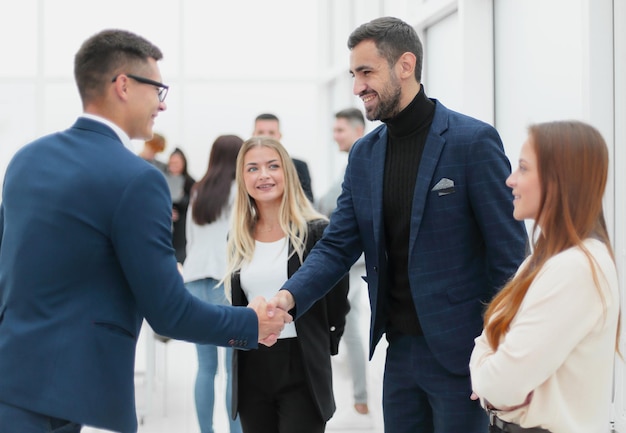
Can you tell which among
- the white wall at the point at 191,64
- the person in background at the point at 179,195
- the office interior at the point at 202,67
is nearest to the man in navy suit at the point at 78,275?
the person in background at the point at 179,195

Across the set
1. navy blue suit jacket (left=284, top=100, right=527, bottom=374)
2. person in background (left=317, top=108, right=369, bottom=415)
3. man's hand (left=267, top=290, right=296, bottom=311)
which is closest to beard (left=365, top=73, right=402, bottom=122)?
navy blue suit jacket (left=284, top=100, right=527, bottom=374)

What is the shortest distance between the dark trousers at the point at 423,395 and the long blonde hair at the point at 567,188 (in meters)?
0.56

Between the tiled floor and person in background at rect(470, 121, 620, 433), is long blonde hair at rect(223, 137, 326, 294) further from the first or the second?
the tiled floor

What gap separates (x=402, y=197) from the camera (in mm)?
2338

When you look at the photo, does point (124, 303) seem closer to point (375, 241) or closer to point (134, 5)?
point (375, 241)

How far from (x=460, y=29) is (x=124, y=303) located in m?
3.18

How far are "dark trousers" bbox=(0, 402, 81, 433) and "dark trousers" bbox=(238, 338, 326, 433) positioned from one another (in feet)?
3.50

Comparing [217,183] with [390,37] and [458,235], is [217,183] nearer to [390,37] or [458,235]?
[390,37]

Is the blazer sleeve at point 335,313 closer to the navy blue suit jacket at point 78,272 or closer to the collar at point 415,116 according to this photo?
the collar at point 415,116

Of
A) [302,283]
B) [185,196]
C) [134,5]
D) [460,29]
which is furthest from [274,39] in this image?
[302,283]

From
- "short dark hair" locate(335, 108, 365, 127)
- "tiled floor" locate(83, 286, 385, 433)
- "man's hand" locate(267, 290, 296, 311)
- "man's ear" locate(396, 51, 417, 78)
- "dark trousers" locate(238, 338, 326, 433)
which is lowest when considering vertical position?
"tiled floor" locate(83, 286, 385, 433)

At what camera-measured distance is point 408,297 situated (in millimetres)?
2320

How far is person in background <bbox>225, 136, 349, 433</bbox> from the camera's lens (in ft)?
9.06

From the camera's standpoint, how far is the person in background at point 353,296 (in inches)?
195
